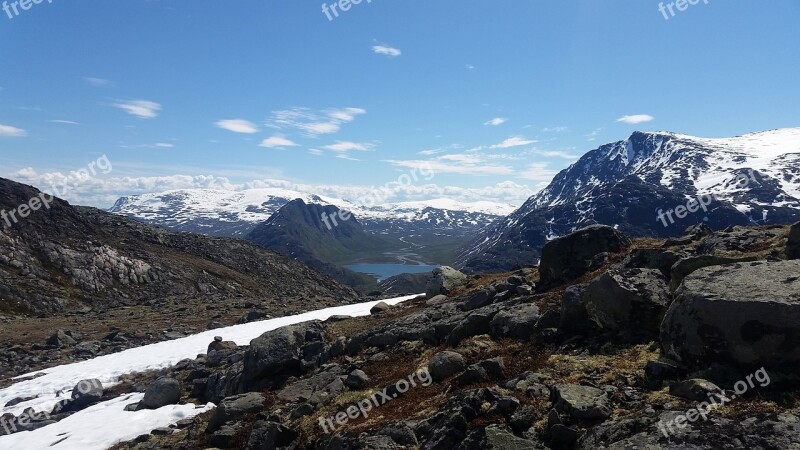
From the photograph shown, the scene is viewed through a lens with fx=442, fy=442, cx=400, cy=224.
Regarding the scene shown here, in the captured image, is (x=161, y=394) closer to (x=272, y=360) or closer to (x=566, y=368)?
(x=272, y=360)

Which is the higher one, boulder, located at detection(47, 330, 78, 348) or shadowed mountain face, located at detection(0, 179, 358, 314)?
shadowed mountain face, located at detection(0, 179, 358, 314)

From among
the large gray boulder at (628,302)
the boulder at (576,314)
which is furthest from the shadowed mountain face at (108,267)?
the large gray boulder at (628,302)

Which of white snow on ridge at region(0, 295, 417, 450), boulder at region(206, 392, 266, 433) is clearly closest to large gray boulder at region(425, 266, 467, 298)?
white snow on ridge at region(0, 295, 417, 450)

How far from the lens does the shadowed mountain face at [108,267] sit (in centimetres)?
6975

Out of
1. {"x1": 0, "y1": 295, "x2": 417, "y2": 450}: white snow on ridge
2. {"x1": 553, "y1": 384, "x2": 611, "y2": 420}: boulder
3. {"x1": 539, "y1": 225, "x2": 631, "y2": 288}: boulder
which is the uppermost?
{"x1": 539, "y1": 225, "x2": 631, "y2": 288}: boulder

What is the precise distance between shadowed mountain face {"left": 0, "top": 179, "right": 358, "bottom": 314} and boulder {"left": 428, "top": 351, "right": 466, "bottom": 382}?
44.5 m

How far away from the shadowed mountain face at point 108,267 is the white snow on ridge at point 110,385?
23.7 m

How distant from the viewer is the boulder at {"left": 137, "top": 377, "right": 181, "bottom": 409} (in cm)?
2211

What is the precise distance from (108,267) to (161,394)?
75.2 metres

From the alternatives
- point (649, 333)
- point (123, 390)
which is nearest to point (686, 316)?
point (649, 333)

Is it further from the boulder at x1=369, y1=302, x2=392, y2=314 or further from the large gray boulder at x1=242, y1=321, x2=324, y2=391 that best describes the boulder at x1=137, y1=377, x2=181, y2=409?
the boulder at x1=369, y1=302, x2=392, y2=314

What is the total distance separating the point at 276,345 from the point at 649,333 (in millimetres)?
15788

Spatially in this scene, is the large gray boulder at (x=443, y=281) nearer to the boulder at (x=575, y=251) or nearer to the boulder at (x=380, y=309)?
the boulder at (x=380, y=309)

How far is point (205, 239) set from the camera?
4860 inches
